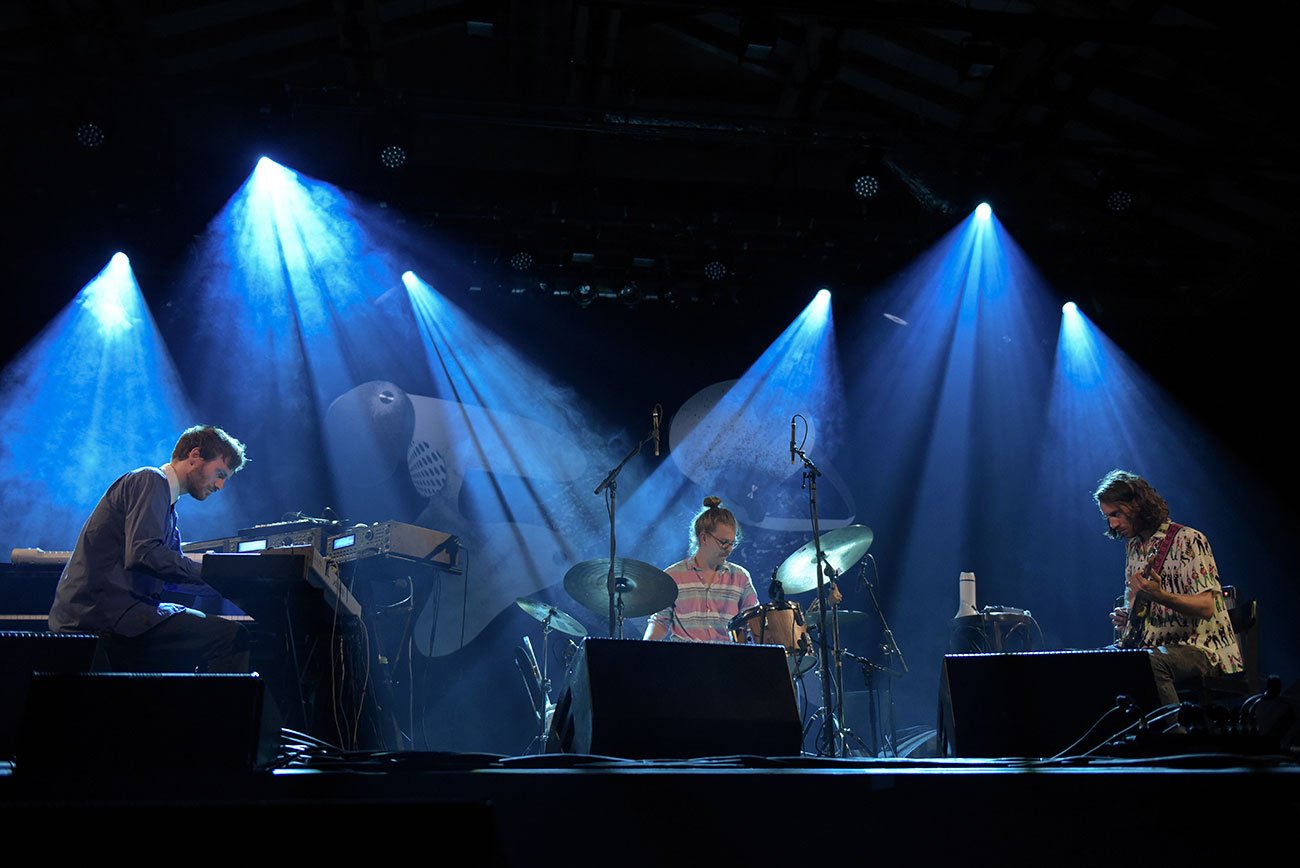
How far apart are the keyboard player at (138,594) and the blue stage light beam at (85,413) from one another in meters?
2.90

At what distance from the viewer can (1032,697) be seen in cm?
224

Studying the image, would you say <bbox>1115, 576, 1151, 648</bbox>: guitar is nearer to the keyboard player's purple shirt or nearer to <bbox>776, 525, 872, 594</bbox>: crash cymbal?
<bbox>776, 525, 872, 594</bbox>: crash cymbal

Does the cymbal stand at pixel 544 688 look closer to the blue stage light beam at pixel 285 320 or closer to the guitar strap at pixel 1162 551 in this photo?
the blue stage light beam at pixel 285 320

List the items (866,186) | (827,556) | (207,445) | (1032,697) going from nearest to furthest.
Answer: (1032,697) < (207,445) < (827,556) < (866,186)

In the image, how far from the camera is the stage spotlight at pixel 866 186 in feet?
22.5

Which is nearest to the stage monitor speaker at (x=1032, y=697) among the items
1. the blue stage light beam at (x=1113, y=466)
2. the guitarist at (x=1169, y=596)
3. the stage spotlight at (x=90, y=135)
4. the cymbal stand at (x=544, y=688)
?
the guitarist at (x=1169, y=596)

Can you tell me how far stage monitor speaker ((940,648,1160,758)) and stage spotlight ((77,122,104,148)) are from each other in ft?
20.0

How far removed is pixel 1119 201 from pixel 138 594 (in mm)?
6429

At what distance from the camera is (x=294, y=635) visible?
459cm

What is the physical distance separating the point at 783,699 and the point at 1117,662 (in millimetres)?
771

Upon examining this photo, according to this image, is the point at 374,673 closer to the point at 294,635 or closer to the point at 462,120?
the point at 294,635

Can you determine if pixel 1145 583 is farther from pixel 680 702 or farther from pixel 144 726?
pixel 144 726

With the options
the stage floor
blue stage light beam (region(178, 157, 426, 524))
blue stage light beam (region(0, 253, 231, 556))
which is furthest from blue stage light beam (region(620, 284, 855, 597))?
the stage floor

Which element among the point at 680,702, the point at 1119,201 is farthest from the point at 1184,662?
the point at 1119,201
